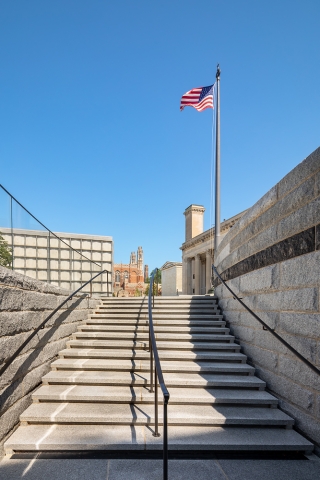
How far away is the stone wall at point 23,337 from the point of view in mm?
3309

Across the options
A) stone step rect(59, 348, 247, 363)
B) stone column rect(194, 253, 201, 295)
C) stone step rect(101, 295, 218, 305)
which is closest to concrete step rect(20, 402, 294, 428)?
stone step rect(59, 348, 247, 363)

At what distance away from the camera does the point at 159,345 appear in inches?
219

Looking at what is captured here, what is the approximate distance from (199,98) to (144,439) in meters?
10.4

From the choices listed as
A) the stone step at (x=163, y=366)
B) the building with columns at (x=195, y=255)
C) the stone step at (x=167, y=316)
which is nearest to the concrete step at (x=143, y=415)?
the stone step at (x=163, y=366)

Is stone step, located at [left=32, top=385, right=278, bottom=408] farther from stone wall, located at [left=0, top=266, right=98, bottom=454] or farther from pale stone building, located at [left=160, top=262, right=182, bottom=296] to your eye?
pale stone building, located at [left=160, top=262, right=182, bottom=296]

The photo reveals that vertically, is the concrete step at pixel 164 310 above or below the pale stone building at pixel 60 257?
below

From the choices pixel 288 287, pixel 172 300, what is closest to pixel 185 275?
pixel 172 300

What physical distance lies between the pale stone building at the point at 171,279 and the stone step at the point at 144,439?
22.0 metres

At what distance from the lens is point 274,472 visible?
2883 mm

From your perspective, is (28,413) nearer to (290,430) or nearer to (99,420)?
(99,420)

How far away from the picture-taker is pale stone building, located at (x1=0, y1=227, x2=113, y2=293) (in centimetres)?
427

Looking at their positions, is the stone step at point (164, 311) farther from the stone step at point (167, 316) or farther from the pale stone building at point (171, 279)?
the pale stone building at point (171, 279)

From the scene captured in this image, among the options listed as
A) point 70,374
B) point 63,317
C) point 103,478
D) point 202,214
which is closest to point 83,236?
point 63,317

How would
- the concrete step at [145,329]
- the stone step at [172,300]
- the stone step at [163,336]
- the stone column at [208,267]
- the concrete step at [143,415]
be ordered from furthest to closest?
the stone column at [208,267]
the stone step at [172,300]
the concrete step at [145,329]
the stone step at [163,336]
the concrete step at [143,415]
